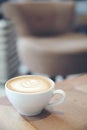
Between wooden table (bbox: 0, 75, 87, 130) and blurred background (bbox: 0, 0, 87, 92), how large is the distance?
2.86ft

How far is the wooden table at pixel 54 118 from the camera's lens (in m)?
0.62

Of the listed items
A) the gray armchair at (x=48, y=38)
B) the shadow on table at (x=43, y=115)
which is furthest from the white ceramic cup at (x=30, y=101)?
the gray armchair at (x=48, y=38)

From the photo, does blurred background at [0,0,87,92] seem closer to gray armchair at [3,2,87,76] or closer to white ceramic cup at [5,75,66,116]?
gray armchair at [3,2,87,76]

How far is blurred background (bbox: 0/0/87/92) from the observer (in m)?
1.65

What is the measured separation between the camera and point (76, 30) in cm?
225

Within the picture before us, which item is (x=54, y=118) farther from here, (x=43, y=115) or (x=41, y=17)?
(x=41, y=17)

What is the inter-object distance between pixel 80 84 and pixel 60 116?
0.87ft

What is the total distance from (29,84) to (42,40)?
48.4 inches

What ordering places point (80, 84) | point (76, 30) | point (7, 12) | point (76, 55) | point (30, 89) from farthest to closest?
point (76, 30), point (7, 12), point (76, 55), point (80, 84), point (30, 89)

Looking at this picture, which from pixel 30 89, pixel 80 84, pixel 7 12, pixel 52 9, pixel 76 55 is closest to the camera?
pixel 30 89

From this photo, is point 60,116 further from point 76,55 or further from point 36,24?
point 36,24

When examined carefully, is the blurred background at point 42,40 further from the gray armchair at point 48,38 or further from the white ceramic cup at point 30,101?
the white ceramic cup at point 30,101

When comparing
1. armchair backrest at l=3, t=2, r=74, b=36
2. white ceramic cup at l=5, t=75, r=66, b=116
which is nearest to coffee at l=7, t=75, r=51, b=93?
white ceramic cup at l=5, t=75, r=66, b=116

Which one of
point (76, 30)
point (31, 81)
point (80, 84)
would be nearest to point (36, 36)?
point (76, 30)
